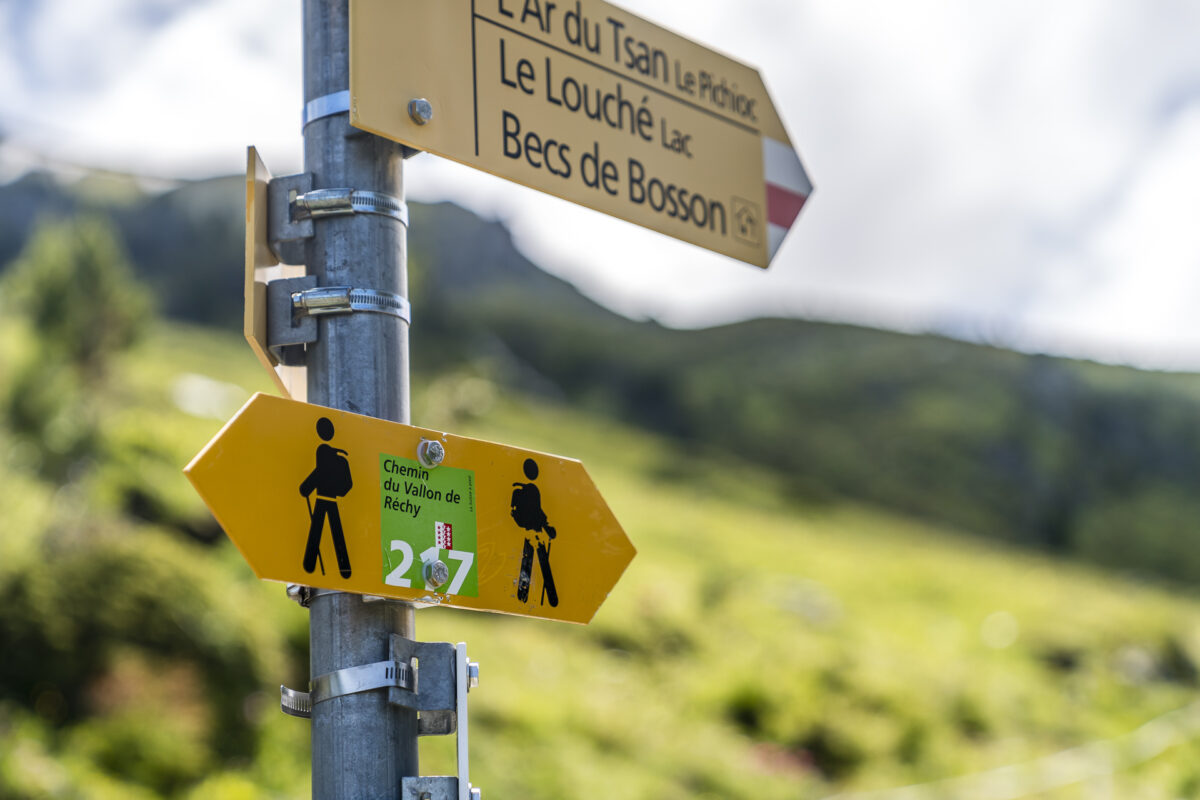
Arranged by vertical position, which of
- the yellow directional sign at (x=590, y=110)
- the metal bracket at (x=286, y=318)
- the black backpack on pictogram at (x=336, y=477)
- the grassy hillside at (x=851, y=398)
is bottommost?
the black backpack on pictogram at (x=336, y=477)

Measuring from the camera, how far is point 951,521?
55.4m

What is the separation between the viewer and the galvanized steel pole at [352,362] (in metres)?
2.13

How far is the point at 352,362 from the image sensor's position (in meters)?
2.30

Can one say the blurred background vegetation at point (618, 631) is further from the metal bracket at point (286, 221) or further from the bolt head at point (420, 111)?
the bolt head at point (420, 111)

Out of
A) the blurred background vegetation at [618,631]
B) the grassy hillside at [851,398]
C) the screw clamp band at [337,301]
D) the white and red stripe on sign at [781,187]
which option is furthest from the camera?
the grassy hillside at [851,398]

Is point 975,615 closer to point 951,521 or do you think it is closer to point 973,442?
point 951,521

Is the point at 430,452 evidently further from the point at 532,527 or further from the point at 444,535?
the point at 532,527

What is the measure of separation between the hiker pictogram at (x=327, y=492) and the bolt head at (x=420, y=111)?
68 cm

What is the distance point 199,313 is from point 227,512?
69763 mm

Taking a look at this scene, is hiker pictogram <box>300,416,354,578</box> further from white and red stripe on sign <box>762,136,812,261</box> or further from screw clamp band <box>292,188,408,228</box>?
white and red stripe on sign <box>762,136,812,261</box>

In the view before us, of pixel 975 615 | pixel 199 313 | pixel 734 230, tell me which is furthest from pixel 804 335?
pixel 734 230

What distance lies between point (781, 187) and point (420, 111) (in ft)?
4.56

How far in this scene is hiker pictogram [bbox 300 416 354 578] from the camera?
7.00 ft

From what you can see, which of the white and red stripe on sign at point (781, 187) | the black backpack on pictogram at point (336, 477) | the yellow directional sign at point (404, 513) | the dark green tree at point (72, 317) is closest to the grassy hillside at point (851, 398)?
the dark green tree at point (72, 317)
